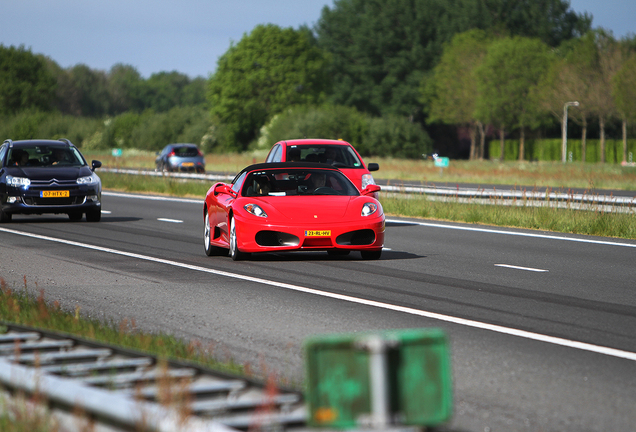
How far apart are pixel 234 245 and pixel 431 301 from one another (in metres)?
4.20

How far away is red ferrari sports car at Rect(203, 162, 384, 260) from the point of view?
12.5 metres

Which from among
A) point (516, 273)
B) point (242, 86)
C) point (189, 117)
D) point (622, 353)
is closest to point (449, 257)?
→ point (516, 273)

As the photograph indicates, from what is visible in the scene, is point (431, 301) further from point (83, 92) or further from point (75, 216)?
point (83, 92)

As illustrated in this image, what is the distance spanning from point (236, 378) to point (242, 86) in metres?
95.0

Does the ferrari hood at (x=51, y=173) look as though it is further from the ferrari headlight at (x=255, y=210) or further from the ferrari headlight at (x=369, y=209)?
the ferrari headlight at (x=369, y=209)

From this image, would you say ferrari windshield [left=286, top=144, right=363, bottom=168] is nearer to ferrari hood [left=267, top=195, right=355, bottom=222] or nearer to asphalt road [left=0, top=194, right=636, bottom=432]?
asphalt road [left=0, top=194, right=636, bottom=432]

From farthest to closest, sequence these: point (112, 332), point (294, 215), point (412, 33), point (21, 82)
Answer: point (21, 82) < point (412, 33) < point (294, 215) < point (112, 332)

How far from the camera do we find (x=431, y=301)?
934 cm

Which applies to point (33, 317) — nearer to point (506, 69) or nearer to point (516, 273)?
→ point (516, 273)

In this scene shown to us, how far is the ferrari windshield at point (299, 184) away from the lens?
13.5 m

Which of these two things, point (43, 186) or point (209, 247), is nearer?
point (209, 247)

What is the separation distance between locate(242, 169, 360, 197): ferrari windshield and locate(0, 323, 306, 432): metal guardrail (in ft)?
26.4

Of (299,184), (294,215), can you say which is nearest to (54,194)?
(299,184)

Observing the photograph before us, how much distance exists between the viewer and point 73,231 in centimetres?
1795
